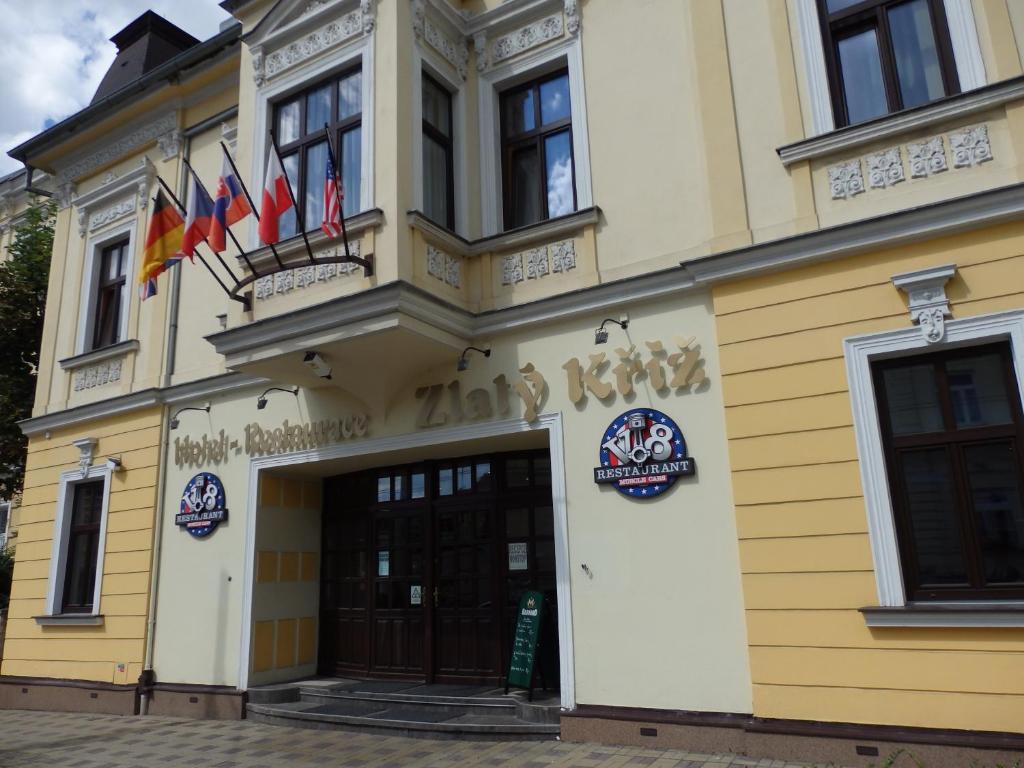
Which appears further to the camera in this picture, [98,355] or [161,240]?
[98,355]

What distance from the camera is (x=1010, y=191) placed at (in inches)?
234

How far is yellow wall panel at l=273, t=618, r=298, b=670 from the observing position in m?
9.98

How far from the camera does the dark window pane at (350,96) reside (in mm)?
9086

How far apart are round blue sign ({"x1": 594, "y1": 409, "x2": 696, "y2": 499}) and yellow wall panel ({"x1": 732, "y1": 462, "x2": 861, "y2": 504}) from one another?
511 millimetres

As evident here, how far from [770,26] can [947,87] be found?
65.7 inches

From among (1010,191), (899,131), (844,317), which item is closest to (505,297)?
(844,317)

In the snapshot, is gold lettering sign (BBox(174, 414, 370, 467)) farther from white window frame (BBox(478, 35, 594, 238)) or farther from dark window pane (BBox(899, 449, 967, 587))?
dark window pane (BBox(899, 449, 967, 587))

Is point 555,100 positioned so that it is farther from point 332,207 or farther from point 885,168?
point 885,168

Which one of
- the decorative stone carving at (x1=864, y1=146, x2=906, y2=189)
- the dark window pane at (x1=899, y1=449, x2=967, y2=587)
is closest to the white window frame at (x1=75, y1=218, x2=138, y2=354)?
the decorative stone carving at (x1=864, y1=146, x2=906, y2=189)

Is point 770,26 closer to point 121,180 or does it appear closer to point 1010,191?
point 1010,191

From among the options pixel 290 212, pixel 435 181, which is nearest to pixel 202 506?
pixel 290 212

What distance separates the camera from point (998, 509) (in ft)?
19.4

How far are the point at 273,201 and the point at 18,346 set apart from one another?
918 centimetres

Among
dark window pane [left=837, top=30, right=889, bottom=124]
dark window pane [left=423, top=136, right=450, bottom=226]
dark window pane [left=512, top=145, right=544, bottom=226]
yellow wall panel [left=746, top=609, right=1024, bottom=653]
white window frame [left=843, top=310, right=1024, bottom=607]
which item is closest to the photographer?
yellow wall panel [left=746, top=609, right=1024, bottom=653]
